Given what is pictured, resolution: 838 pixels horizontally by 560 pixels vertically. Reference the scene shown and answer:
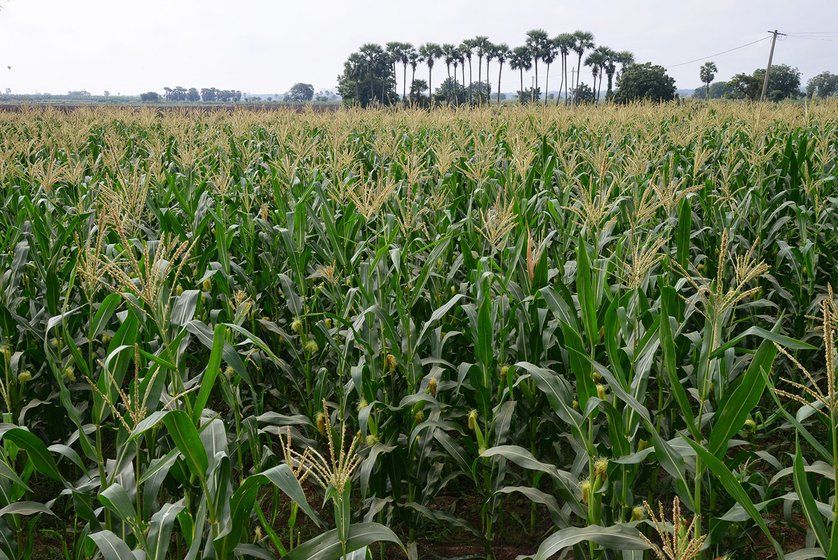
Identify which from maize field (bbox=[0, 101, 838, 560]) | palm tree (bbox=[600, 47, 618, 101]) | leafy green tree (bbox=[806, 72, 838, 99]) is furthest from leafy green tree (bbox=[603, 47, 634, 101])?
maize field (bbox=[0, 101, 838, 560])

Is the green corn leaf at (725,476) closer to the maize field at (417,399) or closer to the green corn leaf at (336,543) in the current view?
the maize field at (417,399)

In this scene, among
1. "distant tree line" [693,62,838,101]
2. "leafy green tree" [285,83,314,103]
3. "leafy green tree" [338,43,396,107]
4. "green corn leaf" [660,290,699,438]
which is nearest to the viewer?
"green corn leaf" [660,290,699,438]

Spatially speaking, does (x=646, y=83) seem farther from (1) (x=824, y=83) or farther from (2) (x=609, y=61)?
(1) (x=824, y=83)

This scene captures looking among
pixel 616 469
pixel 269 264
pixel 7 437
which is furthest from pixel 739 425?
pixel 269 264

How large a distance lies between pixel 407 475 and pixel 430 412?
30cm

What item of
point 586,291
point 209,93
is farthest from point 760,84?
point 209,93

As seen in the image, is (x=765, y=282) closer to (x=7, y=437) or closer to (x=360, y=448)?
(x=360, y=448)

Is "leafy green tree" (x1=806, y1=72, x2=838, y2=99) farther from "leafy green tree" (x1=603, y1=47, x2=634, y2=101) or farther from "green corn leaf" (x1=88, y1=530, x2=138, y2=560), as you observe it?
"green corn leaf" (x1=88, y1=530, x2=138, y2=560)

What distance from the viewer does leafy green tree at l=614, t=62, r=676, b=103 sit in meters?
46.7

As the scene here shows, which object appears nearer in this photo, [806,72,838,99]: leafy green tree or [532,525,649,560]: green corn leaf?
[532,525,649,560]: green corn leaf

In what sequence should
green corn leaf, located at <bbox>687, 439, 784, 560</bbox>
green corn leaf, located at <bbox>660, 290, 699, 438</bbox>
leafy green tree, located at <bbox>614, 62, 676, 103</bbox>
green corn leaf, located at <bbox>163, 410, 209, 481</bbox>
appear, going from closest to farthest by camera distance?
green corn leaf, located at <bbox>687, 439, 784, 560</bbox>, green corn leaf, located at <bbox>163, 410, 209, 481</bbox>, green corn leaf, located at <bbox>660, 290, 699, 438</bbox>, leafy green tree, located at <bbox>614, 62, 676, 103</bbox>

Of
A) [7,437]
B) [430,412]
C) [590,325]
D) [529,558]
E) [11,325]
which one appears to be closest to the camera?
[7,437]

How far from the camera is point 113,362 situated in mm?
2395

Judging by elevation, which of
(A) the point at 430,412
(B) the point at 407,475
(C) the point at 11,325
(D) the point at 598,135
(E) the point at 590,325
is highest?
(D) the point at 598,135
